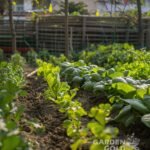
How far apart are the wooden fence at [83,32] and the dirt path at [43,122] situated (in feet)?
31.3

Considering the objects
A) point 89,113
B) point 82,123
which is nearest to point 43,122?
point 82,123

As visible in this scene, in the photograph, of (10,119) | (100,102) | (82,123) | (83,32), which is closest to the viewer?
(10,119)

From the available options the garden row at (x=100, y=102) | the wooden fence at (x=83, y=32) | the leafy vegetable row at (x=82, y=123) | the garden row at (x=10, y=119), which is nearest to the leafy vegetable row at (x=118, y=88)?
the garden row at (x=100, y=102)

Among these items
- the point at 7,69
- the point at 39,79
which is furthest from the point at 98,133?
the point at 39,79

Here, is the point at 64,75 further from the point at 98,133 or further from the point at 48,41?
the point at 48,41

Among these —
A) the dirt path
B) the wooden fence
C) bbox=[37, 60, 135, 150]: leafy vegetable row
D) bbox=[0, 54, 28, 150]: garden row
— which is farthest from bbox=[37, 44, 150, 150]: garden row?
the wooden fence

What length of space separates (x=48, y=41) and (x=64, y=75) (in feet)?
32.3

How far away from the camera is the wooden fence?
1692 centimetres

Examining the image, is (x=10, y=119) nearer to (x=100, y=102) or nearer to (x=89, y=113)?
(x=89, y=113)

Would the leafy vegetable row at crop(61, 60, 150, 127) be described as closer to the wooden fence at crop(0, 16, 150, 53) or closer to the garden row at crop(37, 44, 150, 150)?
the garden row at crop(37, 44, 150, 150)

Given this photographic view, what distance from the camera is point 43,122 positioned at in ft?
15.6

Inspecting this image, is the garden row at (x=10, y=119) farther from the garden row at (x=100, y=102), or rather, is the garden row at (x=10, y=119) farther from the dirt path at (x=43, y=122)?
the garden row at (x=100, y=102)

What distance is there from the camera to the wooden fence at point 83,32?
16922 millimetres

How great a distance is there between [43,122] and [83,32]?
40.4 ft
